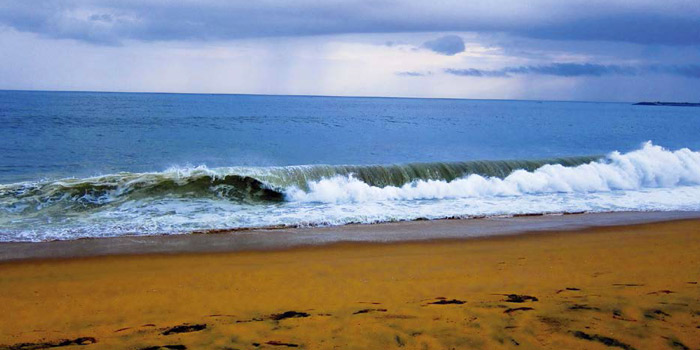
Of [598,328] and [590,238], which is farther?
[590,238]

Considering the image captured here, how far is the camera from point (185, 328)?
5.03 m

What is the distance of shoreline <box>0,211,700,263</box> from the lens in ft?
28.1

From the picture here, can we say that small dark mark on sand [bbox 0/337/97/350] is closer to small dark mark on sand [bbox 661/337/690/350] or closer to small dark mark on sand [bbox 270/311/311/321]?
small dark mark on sand [bbox 270/311/311/321]

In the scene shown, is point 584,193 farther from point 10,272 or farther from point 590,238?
point 10,272

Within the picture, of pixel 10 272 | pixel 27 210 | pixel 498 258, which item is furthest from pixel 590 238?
Answer: pixel 27 210

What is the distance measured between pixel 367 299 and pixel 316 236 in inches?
157

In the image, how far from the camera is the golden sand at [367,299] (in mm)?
4762

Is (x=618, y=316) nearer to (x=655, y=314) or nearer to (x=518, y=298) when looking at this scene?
(x=655, y=314)

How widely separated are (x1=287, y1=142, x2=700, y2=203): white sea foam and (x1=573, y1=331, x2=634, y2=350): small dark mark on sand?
9.87 metres

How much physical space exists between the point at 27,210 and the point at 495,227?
10.5 meters

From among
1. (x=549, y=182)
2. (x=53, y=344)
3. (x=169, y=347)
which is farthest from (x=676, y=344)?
(x=549, y=182)

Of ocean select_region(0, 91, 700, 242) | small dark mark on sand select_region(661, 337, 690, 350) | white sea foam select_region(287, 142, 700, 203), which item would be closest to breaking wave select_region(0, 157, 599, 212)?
ocean select_region(0, 91, 700, 242)

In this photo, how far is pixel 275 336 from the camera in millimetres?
4805

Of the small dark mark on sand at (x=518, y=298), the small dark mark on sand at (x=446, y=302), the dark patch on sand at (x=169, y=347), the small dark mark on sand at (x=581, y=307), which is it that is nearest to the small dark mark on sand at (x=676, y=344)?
the small dark mark on sand at (x=581, y=307)
